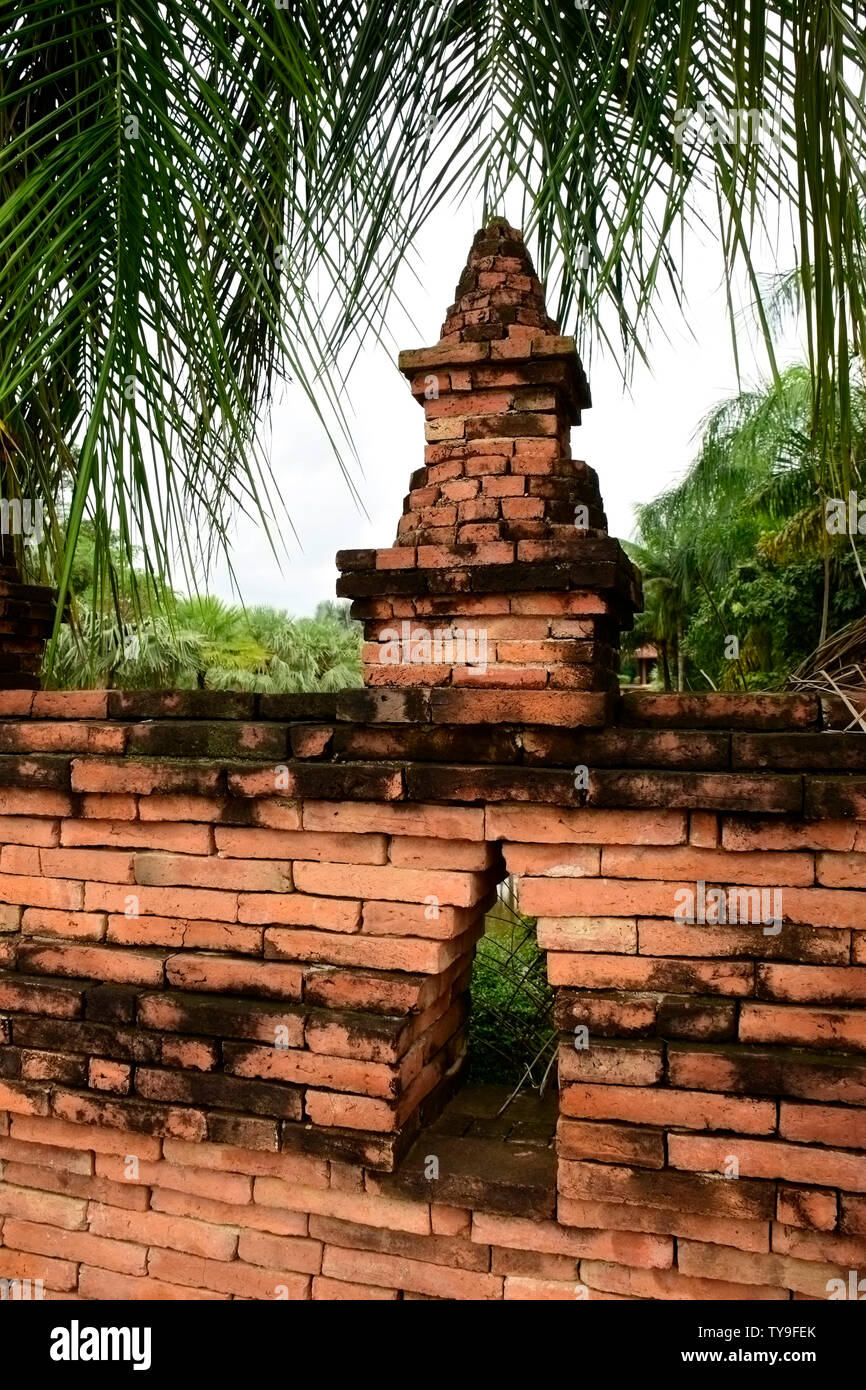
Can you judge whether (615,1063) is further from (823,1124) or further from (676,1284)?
(676,1284)

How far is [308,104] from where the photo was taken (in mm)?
1908

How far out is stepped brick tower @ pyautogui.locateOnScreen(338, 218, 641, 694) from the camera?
2225 mm

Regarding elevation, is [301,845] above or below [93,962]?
above

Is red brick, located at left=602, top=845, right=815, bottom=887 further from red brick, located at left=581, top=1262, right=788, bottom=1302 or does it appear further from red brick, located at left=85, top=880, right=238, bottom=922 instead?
red brick, located at left=85, top=880, right=238, bottom=922

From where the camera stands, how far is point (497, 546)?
2.26 metres

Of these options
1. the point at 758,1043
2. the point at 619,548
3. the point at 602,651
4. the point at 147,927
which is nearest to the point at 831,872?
the point at 758,1043

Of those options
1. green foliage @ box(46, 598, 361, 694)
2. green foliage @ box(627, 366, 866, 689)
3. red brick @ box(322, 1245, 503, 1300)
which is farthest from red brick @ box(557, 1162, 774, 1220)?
green foliage @ box(46, 598, 361, 694)

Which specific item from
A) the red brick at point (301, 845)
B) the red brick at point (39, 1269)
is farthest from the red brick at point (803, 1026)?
the red brick at point (39, 1269)

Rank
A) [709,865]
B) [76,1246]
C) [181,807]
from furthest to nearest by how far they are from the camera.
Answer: [76,1246]
[181,807]
[709,865]

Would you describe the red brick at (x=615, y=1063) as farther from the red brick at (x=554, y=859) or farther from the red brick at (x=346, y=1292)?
the red brick at (x=346, y=1292)

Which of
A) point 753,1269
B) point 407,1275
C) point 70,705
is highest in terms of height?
point 70,705

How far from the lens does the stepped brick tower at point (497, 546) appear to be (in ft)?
7.30

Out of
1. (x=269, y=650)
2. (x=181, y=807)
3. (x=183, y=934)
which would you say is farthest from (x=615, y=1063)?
(x=269, y=650)

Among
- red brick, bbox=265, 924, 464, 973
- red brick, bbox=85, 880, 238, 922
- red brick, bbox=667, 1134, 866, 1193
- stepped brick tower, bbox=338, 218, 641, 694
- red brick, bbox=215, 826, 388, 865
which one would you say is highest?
stepped brick tower, bbox=338, 218, 641, 694
